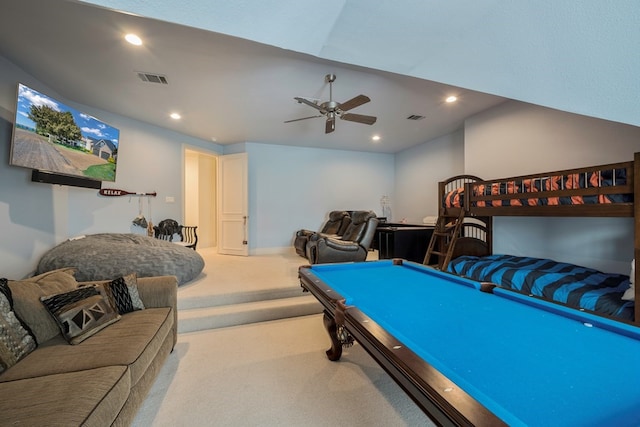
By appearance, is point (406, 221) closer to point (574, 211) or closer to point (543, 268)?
point (543, 268)

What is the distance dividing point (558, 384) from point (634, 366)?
36cm

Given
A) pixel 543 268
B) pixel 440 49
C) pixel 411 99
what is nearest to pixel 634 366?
pixel 440 49

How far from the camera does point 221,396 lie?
179 cm

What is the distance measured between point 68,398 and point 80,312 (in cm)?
78

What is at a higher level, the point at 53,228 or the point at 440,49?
the point at 440,49

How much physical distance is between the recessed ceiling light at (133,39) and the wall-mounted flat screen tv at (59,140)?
3.51ft

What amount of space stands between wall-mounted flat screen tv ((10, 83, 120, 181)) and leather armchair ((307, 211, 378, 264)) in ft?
10.1

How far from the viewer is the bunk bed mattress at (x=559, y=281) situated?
6.89 ft

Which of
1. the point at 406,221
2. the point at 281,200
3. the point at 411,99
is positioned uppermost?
the point at 411,99

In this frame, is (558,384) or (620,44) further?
(620,44)

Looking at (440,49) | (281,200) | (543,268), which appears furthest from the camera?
(281,200)

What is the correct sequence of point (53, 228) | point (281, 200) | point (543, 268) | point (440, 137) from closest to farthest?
point (543, 268)
point (53, 228)
point (440, 137)
point (281, 200)

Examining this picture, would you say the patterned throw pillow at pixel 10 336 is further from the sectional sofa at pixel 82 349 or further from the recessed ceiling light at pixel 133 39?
the recessed ceiling light at pixel 133 39

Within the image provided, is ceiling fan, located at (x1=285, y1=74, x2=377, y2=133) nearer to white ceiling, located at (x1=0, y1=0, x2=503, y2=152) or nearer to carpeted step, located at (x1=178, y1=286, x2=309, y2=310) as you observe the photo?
white ceiling, located at (x1=0, y1=0, x2=503, y2=152)
